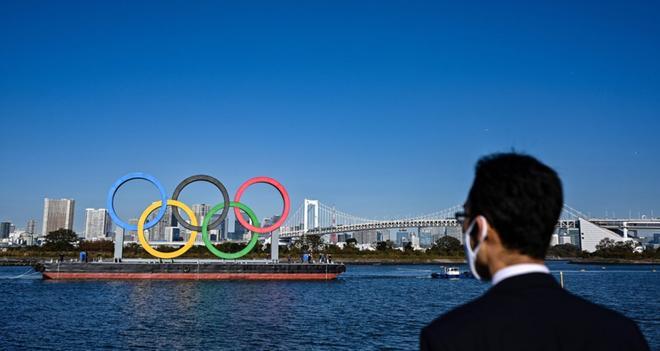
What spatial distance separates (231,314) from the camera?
1836 cm

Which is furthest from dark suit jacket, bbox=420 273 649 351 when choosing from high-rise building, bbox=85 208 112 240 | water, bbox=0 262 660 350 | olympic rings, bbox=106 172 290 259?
high-rise building, bbox=85 208 112 240

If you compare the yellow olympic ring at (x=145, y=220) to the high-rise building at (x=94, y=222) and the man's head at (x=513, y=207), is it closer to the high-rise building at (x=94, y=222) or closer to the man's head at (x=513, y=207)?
the man's head at (x=513, y=207)

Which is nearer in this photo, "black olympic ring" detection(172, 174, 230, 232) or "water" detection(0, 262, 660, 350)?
"water" detection(0, 262, 660, 350)

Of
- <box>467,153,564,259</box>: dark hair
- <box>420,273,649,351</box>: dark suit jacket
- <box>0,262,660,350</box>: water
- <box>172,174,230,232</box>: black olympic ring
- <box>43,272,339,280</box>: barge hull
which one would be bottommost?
<box>0,262,660,350</box>: water

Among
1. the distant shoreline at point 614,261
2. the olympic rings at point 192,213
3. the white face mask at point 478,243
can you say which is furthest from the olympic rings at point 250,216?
the distant shoreline at point 614,261

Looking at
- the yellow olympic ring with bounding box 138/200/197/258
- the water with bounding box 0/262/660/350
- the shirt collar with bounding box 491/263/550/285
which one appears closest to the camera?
the shirt collar with bounding box 491/263/550/285

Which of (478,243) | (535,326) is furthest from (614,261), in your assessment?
(535,326)

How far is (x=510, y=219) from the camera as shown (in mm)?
1588

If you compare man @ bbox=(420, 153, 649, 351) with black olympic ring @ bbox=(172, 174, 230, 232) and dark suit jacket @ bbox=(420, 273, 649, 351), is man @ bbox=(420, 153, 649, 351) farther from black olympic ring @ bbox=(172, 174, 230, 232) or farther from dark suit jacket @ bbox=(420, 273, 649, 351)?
black olympic ring @ bbox=(172, 174, 230, 232)

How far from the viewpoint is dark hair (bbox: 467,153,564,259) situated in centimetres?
158

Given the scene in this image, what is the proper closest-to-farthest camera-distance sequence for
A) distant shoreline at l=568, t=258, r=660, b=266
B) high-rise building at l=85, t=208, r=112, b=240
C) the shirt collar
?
the shirt collar
distant shoreline at l=568, t=258, r=660, b=266
high-rise building at l=85, t=208, r=112, b=240

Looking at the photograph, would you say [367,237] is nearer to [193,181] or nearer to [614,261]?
[614,261]

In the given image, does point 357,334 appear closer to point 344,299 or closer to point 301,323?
point 301,323

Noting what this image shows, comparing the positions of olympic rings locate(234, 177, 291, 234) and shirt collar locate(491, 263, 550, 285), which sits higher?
olympic rings locate(234, 177, 291, 234)
